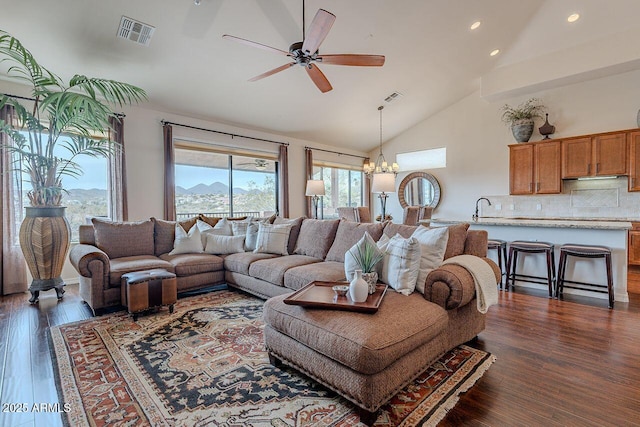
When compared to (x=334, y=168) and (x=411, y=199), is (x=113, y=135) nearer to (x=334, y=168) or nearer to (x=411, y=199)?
(x=334, y=168)

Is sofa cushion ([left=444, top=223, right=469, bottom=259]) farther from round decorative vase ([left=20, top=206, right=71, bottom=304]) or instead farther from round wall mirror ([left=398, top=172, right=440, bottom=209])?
round wall mirror ([left=398, top=172, right=440, bottom=209])

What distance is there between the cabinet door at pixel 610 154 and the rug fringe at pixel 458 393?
4.76 meters

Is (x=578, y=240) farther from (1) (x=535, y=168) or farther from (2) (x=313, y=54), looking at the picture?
(2) (x=313, y=54)

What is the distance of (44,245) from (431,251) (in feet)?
14.1

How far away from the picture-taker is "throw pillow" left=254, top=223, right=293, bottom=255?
4059 mm

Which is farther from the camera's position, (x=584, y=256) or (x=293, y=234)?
(x=293, y=234)

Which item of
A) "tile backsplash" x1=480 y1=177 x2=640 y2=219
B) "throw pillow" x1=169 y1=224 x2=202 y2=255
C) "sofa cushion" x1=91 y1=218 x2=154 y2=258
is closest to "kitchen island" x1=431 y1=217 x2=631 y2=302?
"tile backsplash" x1=480 y1=177 x2=640 y2=219

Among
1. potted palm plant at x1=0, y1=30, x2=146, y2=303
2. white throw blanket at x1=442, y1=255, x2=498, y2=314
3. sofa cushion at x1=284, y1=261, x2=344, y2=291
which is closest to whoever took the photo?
white throw blanket at x1=442, y1=255, x2=498, y2=314

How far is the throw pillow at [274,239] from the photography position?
406 cm

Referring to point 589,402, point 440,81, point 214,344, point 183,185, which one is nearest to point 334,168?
point 440,81

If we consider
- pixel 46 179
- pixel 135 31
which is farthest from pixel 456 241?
pixel 46 179

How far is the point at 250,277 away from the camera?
12.1 feet

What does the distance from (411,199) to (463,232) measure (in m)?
5.46

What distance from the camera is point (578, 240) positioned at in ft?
12.8
